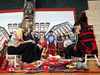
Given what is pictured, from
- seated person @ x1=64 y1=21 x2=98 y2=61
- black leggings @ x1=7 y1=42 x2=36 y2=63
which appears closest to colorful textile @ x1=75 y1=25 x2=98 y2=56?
seated person @ x1=64 y1=21 x2=98 y2=61

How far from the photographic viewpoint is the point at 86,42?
1.80m

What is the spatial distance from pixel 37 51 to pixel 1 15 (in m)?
4.54

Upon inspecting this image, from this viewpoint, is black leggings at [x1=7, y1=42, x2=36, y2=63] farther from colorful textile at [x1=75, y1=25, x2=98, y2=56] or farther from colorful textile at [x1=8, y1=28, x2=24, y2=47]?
colorful textile at [x1=75, y1=25, x2=98, y2=56]

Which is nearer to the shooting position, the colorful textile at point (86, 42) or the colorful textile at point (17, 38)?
the colorful textile at point (17, 38)

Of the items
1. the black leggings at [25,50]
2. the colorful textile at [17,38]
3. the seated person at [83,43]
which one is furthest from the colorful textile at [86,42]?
the colorful textile at [17,38]

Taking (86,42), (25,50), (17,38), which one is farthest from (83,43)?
(17,38)

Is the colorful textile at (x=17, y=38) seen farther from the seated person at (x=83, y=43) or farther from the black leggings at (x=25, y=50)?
the seated person at (x=83, y=43)

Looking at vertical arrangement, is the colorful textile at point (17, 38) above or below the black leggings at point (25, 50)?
above

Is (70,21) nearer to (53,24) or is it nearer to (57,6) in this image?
(53,24)

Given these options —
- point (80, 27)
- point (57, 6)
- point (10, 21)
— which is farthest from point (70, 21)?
point (10, 21)

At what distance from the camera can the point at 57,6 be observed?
5.39m

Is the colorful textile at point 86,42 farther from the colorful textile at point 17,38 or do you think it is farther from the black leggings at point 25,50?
the colorful textile at point 17,38

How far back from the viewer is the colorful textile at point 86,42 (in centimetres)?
175

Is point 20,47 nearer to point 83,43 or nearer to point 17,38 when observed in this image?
point 17,38
